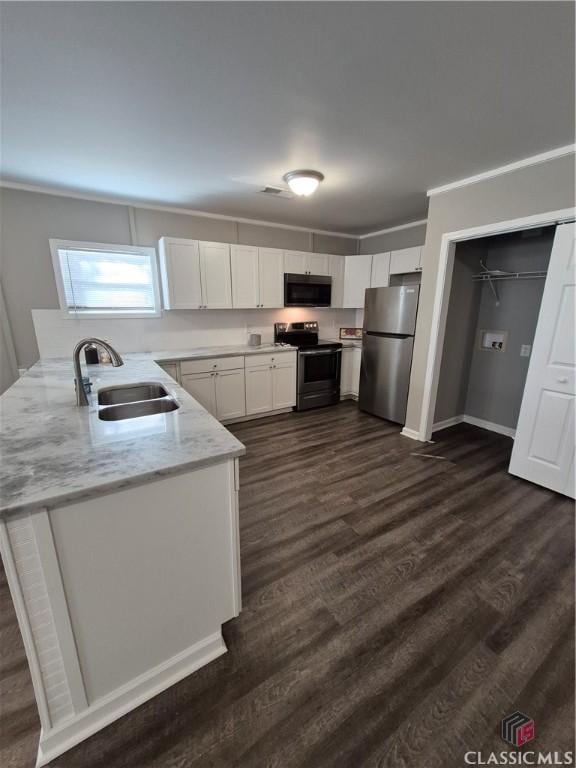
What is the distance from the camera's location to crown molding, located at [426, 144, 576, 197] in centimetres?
211

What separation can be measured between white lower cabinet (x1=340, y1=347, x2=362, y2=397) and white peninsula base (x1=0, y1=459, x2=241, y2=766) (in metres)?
3.62

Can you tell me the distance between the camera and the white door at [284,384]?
406 cm

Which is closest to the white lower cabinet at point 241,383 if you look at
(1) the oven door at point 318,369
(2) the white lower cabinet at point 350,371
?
(1) the oven door at point 318,369

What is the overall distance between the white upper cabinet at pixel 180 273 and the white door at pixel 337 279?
2.02 m

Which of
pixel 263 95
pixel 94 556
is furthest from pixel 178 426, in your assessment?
pixel 263 95

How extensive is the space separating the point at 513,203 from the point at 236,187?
2.38 metres

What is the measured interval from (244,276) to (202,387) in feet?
5.02

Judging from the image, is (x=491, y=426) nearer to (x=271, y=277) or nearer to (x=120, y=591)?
(x=271, y=277)

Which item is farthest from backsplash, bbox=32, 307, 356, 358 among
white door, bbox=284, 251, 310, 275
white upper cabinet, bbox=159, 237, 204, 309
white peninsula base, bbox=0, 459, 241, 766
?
white peninsula base, bbox=0, 459, 241, 766

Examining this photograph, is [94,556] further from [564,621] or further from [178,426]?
[564,621]

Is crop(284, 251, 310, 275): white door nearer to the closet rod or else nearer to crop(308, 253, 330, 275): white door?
crop(308, 253, 330, 275): white door

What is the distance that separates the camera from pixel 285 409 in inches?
169

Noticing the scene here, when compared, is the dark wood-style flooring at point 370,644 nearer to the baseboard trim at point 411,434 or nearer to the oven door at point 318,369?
the baseboard trim at point 411,434

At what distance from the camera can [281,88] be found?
156 centimetres
